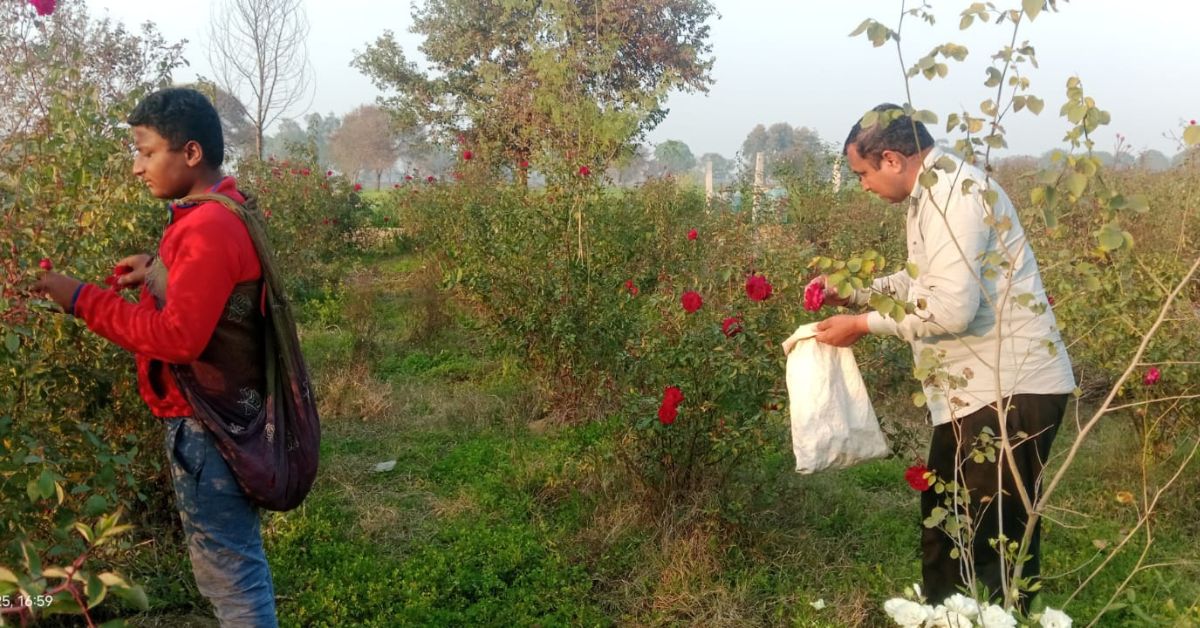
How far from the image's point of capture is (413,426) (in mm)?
4770

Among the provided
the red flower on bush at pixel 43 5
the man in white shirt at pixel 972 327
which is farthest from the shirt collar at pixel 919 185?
the red flower on bush at pixel 43 5

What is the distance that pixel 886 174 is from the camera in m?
2.24

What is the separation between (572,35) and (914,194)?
3384 mm

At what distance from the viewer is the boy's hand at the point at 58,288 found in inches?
66.1

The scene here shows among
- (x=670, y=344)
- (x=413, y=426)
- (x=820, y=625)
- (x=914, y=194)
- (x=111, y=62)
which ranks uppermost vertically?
(x=111, y=62)

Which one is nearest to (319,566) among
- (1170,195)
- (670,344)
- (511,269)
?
(670,344)

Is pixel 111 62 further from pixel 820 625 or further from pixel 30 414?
pixel 820 625

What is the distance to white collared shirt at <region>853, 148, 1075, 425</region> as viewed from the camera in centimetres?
210

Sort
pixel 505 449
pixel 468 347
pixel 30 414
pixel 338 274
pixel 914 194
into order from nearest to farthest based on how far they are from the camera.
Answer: pixel 30 414 < pixel 914 194 < pixel 505 449 < pixel 468 347 < pixel 338 274

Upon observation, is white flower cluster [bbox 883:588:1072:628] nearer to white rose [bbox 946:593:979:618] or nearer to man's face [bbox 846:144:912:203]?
white rose [bbox 946:593:979:618]

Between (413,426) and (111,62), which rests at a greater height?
(111,62)

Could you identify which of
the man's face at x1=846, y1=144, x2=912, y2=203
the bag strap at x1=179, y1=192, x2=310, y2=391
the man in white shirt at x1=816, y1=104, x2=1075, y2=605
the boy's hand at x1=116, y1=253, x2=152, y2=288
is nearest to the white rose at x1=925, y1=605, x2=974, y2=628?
the man in white shirt at x1=816, y1=104, x2=1075, y2=605

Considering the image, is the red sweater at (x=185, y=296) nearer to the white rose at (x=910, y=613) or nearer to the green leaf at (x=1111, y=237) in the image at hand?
the white rose at (x=910, y=613)

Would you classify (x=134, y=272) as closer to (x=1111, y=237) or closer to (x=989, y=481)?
(x=1111, y=237)
